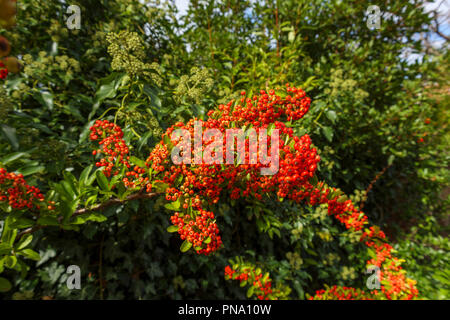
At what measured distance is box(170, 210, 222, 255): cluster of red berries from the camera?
1024mm

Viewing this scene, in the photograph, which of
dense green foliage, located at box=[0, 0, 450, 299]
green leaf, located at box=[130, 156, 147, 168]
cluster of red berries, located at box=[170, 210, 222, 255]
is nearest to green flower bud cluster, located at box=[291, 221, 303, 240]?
dense green foliage, located at box=[0, 0, 450, 299]

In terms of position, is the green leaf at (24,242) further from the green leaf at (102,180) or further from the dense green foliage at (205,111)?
the green leaf at (102,180)

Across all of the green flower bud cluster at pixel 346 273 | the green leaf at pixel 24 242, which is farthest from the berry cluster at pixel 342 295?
the green leaf at pixel 24 242

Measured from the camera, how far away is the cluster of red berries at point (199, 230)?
102 cm

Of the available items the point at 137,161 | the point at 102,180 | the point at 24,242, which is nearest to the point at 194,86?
the point at 137,161

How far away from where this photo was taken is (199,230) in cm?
106

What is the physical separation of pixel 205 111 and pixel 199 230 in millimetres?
1058

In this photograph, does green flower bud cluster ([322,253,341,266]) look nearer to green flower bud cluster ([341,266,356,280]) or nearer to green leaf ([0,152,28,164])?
green flower bud cluster ([341,266,356,280])

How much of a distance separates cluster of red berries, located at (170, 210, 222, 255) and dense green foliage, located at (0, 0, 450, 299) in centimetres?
54

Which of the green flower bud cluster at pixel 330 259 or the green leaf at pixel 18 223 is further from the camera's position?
the green flower bud cluster at pixel 330 259

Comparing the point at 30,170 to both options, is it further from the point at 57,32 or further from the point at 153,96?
the point at 57,32

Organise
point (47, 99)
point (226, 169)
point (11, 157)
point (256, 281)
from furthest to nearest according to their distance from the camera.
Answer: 1. point (256, 281)
2. point (47, 99)
3. point (11, 157)
4. point (226, 169)

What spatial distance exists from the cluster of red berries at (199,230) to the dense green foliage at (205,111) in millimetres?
545

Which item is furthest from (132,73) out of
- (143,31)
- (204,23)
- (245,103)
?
(204,23)
